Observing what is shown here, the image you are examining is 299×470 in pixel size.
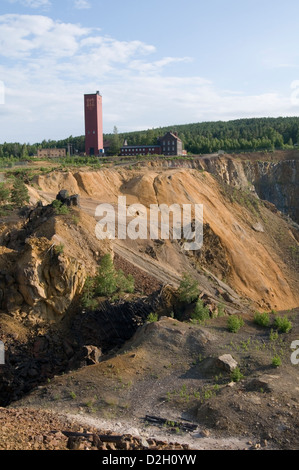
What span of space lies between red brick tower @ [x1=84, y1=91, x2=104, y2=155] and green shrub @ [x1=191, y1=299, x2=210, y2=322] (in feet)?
147

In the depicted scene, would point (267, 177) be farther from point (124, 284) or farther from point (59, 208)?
point (124, 284)

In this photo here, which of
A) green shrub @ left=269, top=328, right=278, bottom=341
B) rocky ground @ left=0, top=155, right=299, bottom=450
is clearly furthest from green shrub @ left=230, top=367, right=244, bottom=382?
green shrub @ left=269, top=328, right=278, bottom=341

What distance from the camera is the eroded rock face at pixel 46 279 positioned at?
1508 cm

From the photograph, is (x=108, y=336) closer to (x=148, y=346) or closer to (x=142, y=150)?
(x=148, y=346)

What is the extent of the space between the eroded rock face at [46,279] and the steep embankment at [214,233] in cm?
578

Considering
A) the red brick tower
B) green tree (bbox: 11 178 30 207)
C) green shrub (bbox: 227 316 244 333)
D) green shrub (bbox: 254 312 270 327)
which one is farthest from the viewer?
the red brick tower

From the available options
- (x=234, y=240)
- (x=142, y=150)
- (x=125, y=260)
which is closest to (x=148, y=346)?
(x=125, y=260)

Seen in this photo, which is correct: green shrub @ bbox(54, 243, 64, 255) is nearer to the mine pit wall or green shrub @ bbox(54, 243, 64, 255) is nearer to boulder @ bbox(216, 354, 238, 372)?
boulder @ bbox(216, 354, 238, 372)

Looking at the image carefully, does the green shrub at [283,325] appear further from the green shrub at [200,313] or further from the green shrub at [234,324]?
the green shrub at [200,313]

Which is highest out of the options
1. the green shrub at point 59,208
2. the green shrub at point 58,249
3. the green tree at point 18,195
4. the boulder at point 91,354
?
the green tree at point 18,195

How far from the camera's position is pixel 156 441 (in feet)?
27.5

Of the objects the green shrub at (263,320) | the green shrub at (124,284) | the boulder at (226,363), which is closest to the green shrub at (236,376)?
the boulder at (226,363)

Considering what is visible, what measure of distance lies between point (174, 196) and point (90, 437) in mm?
24647

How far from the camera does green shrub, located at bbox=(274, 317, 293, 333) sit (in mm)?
13469
